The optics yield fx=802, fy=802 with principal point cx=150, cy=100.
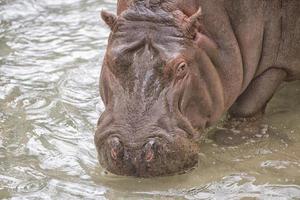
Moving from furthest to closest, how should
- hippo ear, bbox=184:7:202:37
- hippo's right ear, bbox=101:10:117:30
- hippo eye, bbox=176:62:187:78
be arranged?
hippo's right ear, bbox=101:10:117:30 → hippo ear, bbox=184:7:202:37 → hippo eye, bbox=176:62:187:78

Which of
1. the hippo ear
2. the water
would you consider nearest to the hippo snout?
the water

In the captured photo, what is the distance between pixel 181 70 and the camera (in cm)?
555

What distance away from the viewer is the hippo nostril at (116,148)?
5.36 meters

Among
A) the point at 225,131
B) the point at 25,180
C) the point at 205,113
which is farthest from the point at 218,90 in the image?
the point at 25,180

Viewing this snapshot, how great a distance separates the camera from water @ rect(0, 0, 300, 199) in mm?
5617

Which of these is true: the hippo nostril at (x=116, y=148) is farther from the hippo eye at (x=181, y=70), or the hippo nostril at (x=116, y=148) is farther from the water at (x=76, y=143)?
the hippo eye at (x=181, y=70)

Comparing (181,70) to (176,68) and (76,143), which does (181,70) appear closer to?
(176,68)

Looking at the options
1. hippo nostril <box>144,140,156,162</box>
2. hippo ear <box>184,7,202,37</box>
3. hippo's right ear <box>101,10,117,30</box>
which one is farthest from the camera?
hippo's right ear <box>101,10,117,30</box>

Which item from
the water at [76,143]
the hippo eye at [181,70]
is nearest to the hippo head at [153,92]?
the hippo eye at [181,70]

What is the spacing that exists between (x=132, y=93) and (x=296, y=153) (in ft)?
4.71

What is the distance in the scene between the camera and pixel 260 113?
6586mm

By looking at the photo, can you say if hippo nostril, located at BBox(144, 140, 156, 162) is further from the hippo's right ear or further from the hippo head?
the hippo's right ear

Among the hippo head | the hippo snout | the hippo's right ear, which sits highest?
the hippo's right ear

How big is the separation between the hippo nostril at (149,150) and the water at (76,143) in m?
0.34
